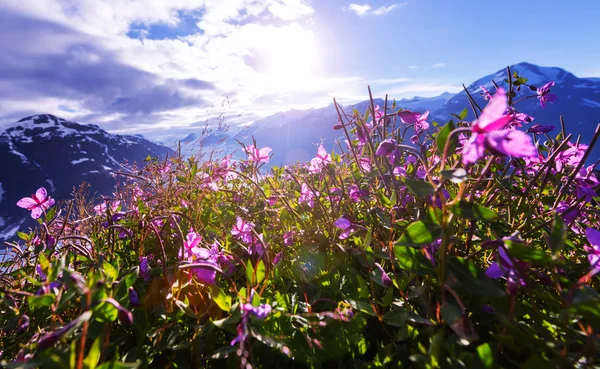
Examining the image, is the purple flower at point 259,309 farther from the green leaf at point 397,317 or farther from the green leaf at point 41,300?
the green leaf at point 41,300

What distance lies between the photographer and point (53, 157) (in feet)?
480

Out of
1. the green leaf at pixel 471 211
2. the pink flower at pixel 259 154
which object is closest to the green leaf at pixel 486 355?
the green leaf at pixel 471 211

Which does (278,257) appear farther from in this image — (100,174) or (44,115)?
(44,115)

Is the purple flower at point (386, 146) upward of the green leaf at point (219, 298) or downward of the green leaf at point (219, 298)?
upward

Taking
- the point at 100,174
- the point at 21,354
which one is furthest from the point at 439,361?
the point at 100,174

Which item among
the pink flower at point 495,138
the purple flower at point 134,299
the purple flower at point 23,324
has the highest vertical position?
the pink flower at point 495,138

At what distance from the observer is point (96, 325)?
1.05 meters

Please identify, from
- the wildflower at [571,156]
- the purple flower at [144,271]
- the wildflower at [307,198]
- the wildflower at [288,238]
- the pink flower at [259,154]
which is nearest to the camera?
the purple flower at [144,271]

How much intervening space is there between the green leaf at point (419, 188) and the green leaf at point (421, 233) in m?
0.09

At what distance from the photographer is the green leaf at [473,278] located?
35.4 inches

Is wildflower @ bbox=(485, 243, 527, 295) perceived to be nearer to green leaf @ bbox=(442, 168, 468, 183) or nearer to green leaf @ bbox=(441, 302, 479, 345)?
green leaf @ bbox=(441, 302, 479, 345)

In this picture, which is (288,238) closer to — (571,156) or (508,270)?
(508,270)

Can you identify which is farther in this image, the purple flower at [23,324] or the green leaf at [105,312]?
the purple flower at [23,324]

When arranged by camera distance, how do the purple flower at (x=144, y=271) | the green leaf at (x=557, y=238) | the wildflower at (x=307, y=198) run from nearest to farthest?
the green leaf at (x=557, y=238) < the purple flower at (x=144, y=271) < the wildflower at (x=307, y=198)
